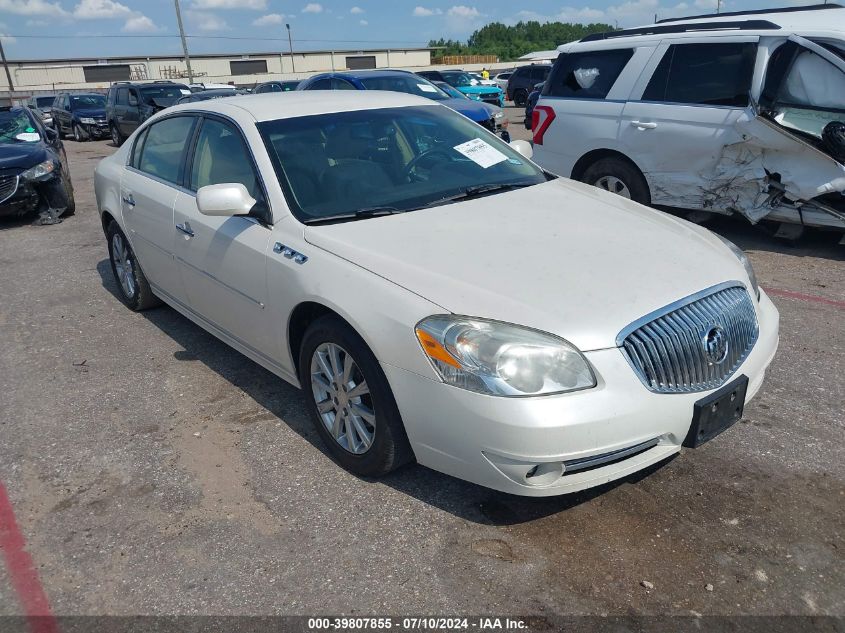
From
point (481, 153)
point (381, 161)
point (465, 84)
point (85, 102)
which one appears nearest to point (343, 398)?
point (381, 161)

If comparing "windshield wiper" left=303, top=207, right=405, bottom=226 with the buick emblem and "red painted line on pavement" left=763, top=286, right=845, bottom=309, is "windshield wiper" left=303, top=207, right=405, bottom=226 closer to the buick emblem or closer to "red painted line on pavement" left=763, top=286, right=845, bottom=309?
the buick emblem

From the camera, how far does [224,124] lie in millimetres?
4027

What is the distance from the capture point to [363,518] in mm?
2982

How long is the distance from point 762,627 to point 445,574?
1077 millimetres

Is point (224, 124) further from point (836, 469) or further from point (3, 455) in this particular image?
point (836, 469)

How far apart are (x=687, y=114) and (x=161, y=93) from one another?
653 inches

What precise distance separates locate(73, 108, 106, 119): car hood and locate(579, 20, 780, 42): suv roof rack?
19.7 meters

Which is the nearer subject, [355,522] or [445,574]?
[445,574]

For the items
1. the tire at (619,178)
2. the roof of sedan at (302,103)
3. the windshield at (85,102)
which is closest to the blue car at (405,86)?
the tire at (619,178)

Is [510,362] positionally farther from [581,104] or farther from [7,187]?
[7,187]

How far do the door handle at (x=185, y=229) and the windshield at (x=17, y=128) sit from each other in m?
6.71

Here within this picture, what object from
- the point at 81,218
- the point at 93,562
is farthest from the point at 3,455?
the point at 81,218

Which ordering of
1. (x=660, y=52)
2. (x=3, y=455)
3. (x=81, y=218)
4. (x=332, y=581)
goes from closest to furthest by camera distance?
(x=332, y=581) → (x=3, y=455) → (x=660, y=52) → (x=81, y=218)

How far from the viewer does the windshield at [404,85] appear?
12.4 metres
